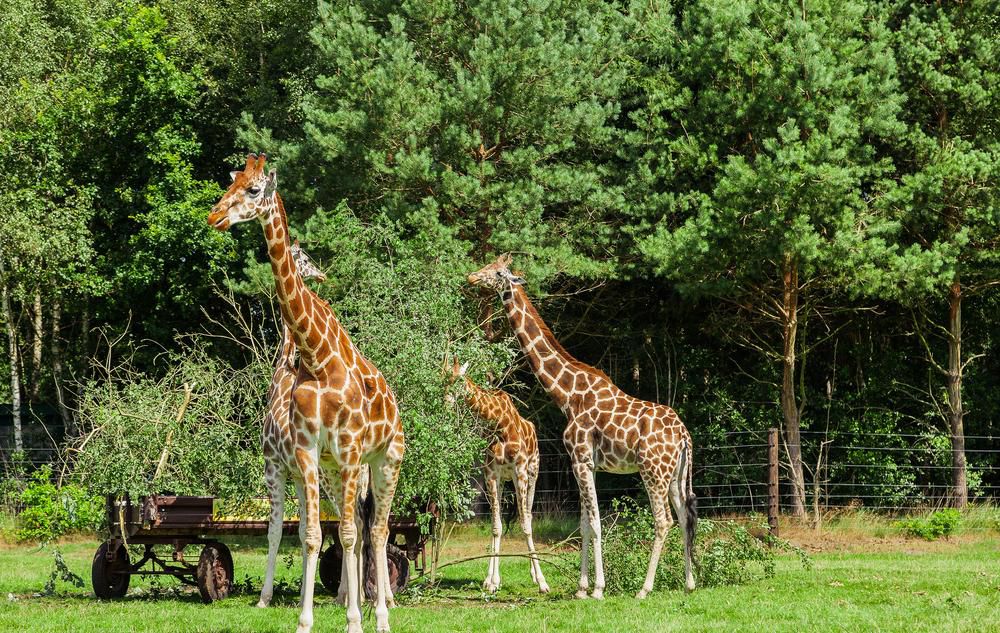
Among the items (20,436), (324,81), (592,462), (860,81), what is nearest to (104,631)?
(592,462)

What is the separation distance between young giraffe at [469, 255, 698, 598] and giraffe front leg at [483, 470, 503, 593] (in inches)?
48.0

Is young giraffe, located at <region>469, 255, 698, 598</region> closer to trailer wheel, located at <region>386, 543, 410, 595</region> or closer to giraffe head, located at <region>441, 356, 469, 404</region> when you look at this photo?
giraffe head, located at <region>441, 356, 469, 404</region>

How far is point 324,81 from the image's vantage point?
67.4ft

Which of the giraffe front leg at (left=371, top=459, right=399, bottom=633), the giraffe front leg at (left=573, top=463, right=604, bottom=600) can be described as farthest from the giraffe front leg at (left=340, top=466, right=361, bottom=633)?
the giraffe front leg at (left=573, top=463, right=604, bottom=600)

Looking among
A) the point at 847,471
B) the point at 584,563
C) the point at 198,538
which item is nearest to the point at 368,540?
the point at 198,538

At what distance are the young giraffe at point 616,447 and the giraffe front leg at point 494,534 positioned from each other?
1.22 meters

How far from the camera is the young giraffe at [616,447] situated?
42.0 ft

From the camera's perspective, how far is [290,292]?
9523mm

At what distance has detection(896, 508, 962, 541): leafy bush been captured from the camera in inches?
723

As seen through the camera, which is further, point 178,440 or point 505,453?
point 505,453

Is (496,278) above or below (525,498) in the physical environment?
above

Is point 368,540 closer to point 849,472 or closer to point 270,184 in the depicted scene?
point 270,184

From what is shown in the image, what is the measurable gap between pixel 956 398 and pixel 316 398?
1502 centimetres

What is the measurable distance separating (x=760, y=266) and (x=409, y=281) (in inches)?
305
